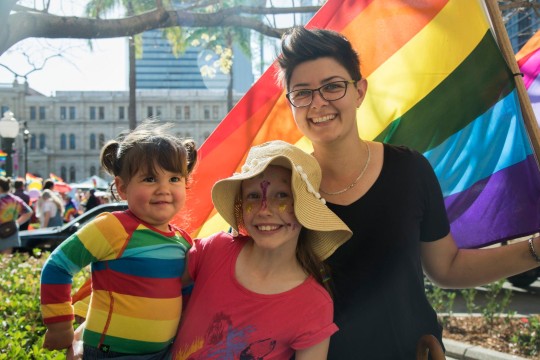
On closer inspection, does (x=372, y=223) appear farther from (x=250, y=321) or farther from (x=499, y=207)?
(x=499, y=207)

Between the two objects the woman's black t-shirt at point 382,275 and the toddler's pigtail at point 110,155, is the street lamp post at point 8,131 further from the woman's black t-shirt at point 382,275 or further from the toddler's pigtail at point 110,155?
Answer: the woman's black t-shirt at point 382,275

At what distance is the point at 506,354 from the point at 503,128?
4045 mm

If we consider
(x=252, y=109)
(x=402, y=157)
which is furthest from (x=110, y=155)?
(x=402, y=157)

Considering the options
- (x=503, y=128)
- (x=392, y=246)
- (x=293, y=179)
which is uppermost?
(x=503, y=128)

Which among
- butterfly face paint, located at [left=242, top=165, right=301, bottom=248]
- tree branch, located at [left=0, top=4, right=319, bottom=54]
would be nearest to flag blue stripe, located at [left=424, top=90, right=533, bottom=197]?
butterfly face paint, located at [left=242, top=165, right=301, bottom=248]

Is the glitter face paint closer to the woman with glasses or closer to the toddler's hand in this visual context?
the woman with glasses

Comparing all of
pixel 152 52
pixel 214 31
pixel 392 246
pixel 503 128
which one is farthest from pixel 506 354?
pixel 152 52

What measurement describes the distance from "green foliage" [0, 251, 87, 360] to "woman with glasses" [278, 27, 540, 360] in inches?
68.3

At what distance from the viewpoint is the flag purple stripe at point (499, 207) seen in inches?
106

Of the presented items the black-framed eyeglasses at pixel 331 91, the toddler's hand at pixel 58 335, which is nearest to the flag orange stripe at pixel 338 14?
the black-framed eyeglasses at pixel 331 91

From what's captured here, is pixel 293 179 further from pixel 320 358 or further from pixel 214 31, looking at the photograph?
pixel 214 31

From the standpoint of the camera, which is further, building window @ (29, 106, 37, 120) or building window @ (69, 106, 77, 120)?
building window @ (69, 106, 77, 120)

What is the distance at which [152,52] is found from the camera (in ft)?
456

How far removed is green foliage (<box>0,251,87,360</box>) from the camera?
3.24 metres
